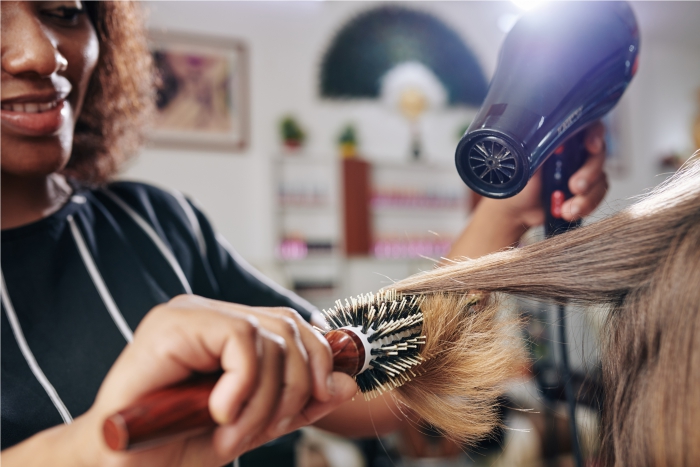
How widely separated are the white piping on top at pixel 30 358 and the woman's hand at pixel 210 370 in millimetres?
300

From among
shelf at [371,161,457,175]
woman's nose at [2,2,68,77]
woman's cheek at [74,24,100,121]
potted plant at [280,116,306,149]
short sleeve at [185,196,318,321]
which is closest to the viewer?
woman's nose at [2,2,68,77]

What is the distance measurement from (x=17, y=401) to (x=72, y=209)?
0.28 meters

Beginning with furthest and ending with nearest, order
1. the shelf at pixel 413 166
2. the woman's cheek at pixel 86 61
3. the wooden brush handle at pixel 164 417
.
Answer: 1. the shelf at pixel 413 166
2. the woman's cheek at pixel 86 61
3. the wooden brush handle at pixel 164 417

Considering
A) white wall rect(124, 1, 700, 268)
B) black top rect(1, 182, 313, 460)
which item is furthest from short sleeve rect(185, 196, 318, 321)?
white wall rect(124, 1, 700, 268)

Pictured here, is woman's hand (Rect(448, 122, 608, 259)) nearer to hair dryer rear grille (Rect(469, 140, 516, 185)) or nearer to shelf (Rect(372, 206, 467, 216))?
hair dryer rear grille (Rect(469, 140, 516, 185))

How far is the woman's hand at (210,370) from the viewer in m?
0.31

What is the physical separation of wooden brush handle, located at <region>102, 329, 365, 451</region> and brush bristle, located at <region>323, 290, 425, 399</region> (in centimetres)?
15

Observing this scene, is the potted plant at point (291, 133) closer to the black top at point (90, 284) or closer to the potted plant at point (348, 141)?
the potted plant at point (348, 141)

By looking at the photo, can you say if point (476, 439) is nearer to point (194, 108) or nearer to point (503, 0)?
point (194, 108)

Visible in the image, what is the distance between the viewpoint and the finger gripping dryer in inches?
18.7

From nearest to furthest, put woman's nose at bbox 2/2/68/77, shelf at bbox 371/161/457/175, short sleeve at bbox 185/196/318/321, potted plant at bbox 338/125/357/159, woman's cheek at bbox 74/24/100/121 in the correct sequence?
woman's nose at bbox 2/2/68/77
woman's cheek at bbox 74/24/100/121
short sleeve at bbox 185/196/318/321
potted plant at bbox 338/125/357/159
shelf at bbox 371/161/457/175

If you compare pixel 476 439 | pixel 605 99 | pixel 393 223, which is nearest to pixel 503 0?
pixel 393 223

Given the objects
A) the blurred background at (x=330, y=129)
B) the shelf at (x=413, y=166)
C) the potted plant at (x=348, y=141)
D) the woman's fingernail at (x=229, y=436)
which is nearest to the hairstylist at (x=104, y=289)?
the woman's fingernail at (x=229, y=436)

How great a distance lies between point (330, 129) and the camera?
3824mm
